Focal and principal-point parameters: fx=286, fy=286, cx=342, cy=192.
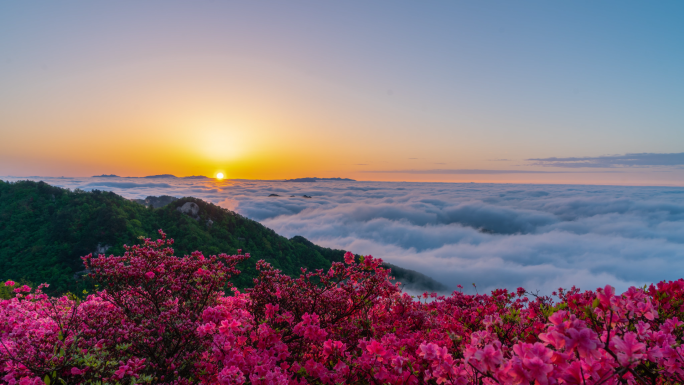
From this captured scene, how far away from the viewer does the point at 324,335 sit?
4301mm

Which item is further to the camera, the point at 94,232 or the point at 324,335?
the point at 94,232

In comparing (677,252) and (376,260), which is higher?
(376,260)

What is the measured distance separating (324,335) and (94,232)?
1018 inches

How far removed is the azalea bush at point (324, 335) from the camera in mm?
1925

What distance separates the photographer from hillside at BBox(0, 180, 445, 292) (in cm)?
1915

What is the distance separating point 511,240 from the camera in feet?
286

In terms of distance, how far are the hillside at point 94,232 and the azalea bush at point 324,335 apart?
16091mm

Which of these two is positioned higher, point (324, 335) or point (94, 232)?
point (324, 335)

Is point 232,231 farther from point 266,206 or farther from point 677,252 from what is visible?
point 677,252

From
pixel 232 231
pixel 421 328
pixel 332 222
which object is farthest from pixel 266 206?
pixel 421 328

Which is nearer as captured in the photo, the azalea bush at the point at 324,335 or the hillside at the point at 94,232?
the azalea bush at the point at 324,335

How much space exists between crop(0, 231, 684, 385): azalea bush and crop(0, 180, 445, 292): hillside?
52.8 feet

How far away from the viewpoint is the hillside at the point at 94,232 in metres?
19.1

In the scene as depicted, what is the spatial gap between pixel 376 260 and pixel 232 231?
1061 inches
